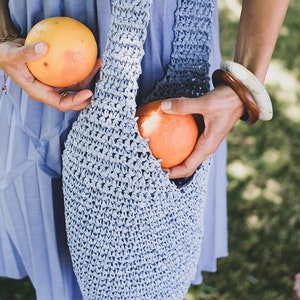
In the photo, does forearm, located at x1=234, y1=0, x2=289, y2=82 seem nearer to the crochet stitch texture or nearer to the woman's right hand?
the crochet stitch texture

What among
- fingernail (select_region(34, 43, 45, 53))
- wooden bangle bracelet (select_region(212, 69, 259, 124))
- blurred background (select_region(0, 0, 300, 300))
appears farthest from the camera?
blurred background (select_region(0, 0, 300, 300))

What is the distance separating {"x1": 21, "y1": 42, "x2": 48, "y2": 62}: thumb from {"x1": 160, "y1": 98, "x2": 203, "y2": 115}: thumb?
26cm

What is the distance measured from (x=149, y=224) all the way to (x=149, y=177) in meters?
0.12

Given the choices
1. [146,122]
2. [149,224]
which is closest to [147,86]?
[146,122]

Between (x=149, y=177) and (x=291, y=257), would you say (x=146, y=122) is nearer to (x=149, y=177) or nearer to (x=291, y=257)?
(x=149, y=177)

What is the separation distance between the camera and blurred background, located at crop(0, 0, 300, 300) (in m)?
2.12

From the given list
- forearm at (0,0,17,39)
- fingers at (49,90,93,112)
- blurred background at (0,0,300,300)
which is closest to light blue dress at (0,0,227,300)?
forearm at (0,0,17,39)

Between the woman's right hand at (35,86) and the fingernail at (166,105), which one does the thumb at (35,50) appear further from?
the fingernail at (166,105)

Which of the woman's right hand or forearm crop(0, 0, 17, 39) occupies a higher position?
forearm crop(0, 0, 17, 39)

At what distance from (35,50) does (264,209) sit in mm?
1686

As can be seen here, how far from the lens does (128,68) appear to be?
3.26ft

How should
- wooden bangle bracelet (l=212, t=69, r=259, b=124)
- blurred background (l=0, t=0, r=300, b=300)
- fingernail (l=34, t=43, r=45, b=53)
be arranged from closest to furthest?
1. fingernail (l=34, t=43, r=45, b=53)
2. wooden bangle bracelet (l=212, t=69, r=259, b=124)
3. blurred background (l=0, t=0, r=300, b=300)

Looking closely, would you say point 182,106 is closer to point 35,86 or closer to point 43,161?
point 35,86

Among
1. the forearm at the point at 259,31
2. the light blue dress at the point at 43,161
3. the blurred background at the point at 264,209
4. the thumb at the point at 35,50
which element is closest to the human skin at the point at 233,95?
the forearm at the point at 259,31
